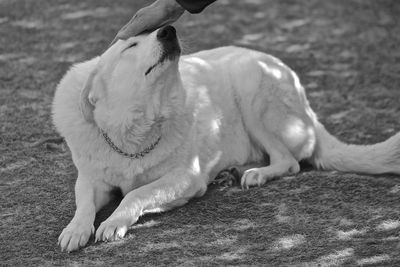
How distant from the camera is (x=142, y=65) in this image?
186 inches

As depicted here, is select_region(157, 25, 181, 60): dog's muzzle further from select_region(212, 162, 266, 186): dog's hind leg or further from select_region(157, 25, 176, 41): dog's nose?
select_region(212, 162, 266, 186): dog's hind leg

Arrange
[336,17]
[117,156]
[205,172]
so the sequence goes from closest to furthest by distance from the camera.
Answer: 1. [117,156]
2. [205,172]
3. [336,17]

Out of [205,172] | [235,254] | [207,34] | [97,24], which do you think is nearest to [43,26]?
[97,24]

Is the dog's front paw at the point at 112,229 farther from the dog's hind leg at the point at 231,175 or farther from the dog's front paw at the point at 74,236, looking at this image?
the dog's hind leg at the point at 231,175

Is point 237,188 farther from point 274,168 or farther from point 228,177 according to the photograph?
point 274,168

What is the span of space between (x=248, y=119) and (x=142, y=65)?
131 cm

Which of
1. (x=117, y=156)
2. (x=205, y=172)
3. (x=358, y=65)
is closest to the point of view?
(x=117, y=156)

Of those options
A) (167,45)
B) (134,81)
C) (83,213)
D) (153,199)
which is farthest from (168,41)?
(83,213)

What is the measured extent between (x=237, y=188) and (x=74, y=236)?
138cm

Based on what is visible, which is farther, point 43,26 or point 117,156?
point 43,26

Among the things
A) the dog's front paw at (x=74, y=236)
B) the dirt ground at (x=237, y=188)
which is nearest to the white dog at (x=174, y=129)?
the dog's front paw at (x=74, y=236)

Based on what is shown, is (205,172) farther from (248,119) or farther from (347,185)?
(347,185)

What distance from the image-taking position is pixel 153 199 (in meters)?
4.91

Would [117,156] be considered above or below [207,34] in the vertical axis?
above
